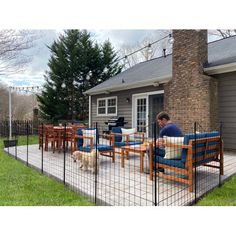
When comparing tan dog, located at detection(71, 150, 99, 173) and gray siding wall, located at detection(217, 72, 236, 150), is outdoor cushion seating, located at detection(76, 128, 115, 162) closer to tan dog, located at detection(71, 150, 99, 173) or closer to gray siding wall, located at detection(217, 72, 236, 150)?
tan dog, located at detection(71, 150, 99, 173)

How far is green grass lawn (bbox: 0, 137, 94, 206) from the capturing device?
121 inches

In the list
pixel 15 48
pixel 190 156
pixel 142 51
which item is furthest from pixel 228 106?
pixel 142 51

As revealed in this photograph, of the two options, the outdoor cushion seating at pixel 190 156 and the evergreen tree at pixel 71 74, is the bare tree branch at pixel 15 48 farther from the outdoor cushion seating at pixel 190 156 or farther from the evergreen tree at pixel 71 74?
the outdoor cushion seating at pixel 190 156

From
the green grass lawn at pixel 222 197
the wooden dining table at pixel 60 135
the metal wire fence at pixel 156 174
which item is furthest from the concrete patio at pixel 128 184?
the wooden dining table at pixel 60 135

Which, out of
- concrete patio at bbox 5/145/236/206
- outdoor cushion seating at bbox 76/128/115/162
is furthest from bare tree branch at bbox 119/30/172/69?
concrete patio at bbox 5/145/236/206

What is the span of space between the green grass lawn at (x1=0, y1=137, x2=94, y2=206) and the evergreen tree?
12232mm

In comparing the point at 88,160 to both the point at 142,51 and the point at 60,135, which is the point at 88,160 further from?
the point at 142,51

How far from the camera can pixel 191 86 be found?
718cm

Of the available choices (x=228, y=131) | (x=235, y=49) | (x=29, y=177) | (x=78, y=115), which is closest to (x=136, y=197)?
(x=29, y=177)

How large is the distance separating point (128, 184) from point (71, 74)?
575 inches

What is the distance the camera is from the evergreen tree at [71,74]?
16766 millimetres

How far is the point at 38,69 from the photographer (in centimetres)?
1759

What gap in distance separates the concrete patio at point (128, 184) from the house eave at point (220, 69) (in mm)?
2701
